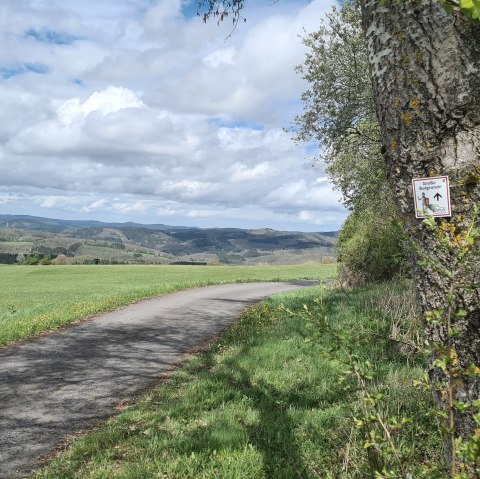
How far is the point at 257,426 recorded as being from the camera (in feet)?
19.4

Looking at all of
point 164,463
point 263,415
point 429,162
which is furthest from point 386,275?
point 429,162

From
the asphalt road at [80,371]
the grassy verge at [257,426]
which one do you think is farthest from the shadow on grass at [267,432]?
the asphalt road at [80,371]

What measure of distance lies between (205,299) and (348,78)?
1259 cm

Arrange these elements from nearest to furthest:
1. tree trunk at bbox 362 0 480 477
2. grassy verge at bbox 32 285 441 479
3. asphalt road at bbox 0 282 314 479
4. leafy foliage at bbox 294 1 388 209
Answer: tree trunk at bbox 362 0 480 477 → grassy verge at bbox 32 285 441 479 → asphalt road at bbox 0 282 314 479 → leafy foliage at bbox 294 1 388 209

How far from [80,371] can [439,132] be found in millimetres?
8704

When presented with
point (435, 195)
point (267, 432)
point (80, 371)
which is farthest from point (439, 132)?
point (80, 371)

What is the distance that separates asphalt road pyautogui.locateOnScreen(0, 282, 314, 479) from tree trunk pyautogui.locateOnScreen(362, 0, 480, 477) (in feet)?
16.4

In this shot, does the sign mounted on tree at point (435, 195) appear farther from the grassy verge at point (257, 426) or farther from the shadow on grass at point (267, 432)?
the shadow on grass at point (267, 432)

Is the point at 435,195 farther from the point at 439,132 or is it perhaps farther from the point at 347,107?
the point at 347,107

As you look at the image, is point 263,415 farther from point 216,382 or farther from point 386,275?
point 386,275

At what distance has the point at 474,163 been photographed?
2566 millimetres

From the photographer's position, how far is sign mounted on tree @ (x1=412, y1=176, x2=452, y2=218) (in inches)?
102

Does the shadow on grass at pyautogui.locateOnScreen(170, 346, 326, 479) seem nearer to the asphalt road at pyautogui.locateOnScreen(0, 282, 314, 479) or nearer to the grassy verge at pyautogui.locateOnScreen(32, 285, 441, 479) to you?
the grassy verge at pyautogui.locateOnScreen(32, 285, 441, 479)

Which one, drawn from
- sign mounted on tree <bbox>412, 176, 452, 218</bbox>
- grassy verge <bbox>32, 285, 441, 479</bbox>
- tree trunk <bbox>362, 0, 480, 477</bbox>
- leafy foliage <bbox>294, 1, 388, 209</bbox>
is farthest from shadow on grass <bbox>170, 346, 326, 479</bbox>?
leafy foliage <bbox>294, 1, 388, 209</bbox>
